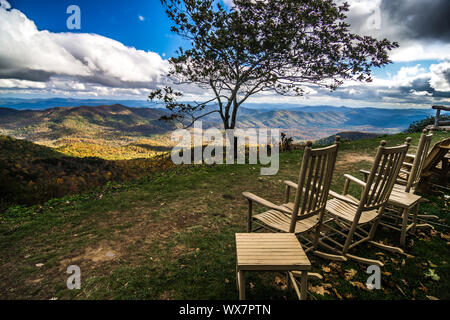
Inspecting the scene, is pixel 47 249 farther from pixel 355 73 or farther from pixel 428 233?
pixel 355 73

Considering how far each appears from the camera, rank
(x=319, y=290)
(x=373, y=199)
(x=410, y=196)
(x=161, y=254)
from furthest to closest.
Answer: (x=410, y=196)
(x=161, y=254)
(x=373, y=199)
(x=319, y=290)

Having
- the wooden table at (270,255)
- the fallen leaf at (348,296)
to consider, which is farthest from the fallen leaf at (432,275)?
the wooden table at (270,255)

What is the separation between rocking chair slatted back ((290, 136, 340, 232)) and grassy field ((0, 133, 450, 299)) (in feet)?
2.87

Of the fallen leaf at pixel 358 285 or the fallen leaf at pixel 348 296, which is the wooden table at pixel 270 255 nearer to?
the fallen leaf at pixel 348 296

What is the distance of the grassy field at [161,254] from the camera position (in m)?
2.49

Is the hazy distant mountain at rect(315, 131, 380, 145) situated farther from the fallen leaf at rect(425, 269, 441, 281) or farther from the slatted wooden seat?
the slatted wooden seat

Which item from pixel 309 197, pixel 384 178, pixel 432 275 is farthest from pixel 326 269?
pixel 384 178

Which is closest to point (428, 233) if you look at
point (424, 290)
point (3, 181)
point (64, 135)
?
point (424, 290)

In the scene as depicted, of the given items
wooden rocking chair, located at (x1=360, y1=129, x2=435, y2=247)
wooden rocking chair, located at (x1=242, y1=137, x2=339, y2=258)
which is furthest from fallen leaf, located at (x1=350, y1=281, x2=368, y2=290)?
wooden rocking chair, located at (x1=360, y1=129, x2=435, y2=247)

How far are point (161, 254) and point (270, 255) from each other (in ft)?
6.46

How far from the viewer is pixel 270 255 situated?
6.21 ft

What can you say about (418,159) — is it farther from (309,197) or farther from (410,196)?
(309,197)

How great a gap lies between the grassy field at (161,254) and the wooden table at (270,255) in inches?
30.6

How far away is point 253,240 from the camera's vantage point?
2.10 m
